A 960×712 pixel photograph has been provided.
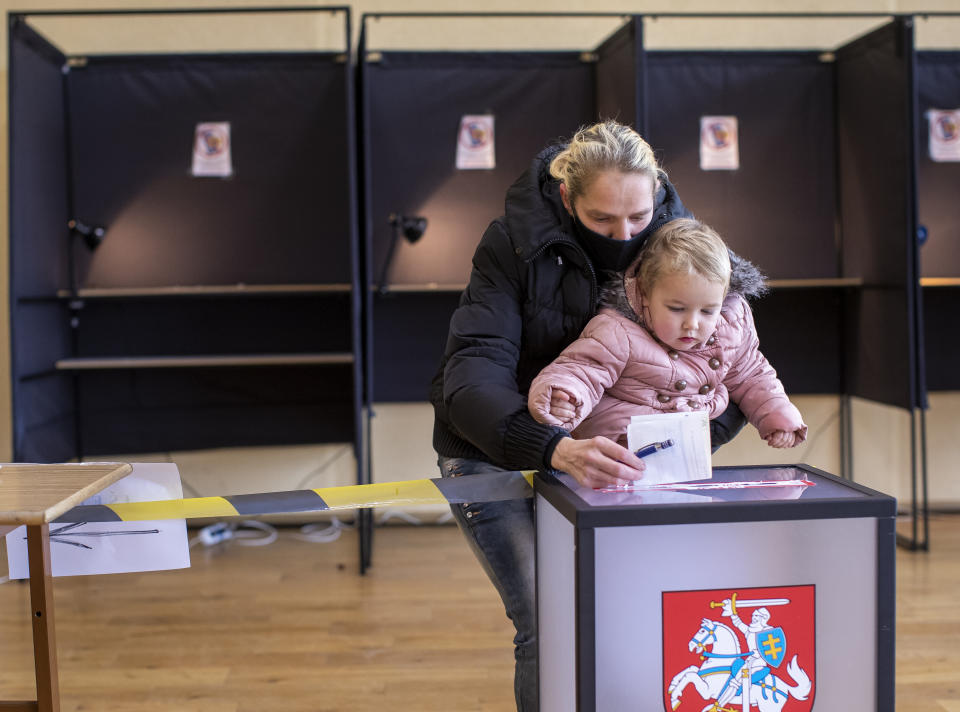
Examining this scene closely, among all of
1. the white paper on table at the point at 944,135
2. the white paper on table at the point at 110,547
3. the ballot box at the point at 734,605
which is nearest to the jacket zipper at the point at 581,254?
the ballot box at the point at 734,605

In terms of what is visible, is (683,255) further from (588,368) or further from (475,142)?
(475,142)

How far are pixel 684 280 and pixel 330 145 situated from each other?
267 centimetres

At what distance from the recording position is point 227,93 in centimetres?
370

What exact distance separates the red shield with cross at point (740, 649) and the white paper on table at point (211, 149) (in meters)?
3.10

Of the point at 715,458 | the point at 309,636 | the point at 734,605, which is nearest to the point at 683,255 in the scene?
the point at 734,605

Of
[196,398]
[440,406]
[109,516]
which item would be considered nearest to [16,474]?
[109,516]

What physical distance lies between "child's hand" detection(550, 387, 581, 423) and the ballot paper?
0.43 ft

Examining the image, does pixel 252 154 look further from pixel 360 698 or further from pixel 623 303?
pixel 623 303

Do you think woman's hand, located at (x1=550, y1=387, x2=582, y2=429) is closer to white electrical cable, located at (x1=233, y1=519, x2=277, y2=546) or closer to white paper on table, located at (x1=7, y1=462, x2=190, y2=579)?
white paper on table, located at (x1=7, y1=462, x2=190, y2=579)

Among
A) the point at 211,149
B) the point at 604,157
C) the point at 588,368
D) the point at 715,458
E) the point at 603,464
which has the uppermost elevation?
the point at 211,149

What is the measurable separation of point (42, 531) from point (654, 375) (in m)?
0.99

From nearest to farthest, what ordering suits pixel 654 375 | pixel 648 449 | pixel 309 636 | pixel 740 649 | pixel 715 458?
pixel 740 649 → pixel 648 449 → pixel 654 375 → pixel 309 636 → pixel 715 458

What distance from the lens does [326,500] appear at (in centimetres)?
152

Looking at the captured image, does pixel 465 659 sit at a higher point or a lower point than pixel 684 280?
lower
